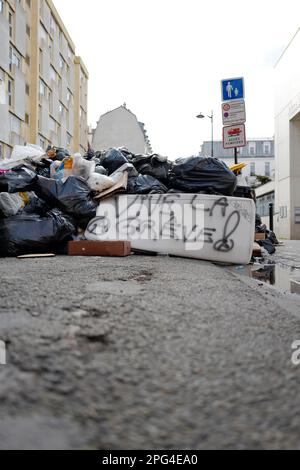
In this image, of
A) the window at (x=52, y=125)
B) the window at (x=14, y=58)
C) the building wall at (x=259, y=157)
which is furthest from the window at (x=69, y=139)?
the building wall at (x=259, y=157)

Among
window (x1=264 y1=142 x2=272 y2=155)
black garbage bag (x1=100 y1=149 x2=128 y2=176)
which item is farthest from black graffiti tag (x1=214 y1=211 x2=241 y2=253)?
window (x1=264 y1=142 x2=272 y2=155)

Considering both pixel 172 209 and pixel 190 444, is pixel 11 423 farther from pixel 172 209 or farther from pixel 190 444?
pixel 172 209

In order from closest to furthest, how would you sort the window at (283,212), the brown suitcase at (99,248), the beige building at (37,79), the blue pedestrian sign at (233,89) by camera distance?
the brown suitcase at (99,248), the blue pedestrian sign at (233,89), the beige building at (37,79), the window at (283,212)

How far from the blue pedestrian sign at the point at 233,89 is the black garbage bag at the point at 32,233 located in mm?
3717

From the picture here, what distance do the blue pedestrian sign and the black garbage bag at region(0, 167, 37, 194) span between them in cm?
369

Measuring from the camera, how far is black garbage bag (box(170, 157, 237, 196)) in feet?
14.6

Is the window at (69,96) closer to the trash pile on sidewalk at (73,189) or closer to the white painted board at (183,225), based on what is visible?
the trash pile on sidewalk at (73,189)

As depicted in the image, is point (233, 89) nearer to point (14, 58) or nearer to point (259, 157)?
point (14, 58)

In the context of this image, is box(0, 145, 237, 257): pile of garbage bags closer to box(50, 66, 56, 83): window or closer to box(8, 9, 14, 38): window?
box(8, 9, 14, 38): window

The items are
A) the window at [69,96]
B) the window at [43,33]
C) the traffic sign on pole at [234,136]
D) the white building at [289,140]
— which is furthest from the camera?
the window at [69,96]

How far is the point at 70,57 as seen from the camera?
31.5 m

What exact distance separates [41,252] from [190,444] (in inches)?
144

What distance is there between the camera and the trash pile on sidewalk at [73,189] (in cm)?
408

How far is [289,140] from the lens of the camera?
20500 mm
